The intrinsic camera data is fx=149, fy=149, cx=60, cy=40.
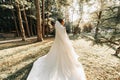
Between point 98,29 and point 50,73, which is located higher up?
point 98,29

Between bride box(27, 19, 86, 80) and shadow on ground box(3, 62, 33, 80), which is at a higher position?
bride box(27, 19, 86, 80)

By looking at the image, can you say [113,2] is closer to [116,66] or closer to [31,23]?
[116,66]

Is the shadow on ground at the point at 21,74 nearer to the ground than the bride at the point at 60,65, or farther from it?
nearer to the ground

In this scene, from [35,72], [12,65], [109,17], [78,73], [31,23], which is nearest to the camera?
[109,17]

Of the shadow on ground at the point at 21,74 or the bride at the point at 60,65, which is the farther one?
the shadow on ground at the point at 21,74

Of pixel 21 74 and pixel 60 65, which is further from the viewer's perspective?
pixel 21 74

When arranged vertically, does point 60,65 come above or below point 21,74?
above

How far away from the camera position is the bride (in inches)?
227

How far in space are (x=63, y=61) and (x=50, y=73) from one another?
0.78 meters

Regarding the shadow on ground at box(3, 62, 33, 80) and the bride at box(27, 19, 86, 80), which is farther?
the shadow on ground at box(3, 62, 33, 80)

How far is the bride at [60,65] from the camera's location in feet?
18.9

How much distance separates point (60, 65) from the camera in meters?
6.26

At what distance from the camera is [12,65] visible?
315 inches

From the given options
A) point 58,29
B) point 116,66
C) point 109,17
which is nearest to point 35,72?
point 58,29
